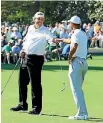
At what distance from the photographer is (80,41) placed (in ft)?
33.7

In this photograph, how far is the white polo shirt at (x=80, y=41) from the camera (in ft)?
33.6

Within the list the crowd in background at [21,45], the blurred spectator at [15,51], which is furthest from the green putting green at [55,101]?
the blurred spectator at [15,51]

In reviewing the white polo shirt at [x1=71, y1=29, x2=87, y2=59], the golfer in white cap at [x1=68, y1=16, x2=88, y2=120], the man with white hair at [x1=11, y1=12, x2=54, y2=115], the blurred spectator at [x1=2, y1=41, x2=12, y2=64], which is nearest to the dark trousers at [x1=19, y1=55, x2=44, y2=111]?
the man with white hair at [x1=11, y1=12, x2=54, y2=115]

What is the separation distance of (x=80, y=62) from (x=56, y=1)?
52141mm

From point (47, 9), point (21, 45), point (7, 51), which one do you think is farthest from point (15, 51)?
point (47, 9)

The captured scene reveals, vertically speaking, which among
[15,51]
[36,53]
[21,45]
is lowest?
[15,51]

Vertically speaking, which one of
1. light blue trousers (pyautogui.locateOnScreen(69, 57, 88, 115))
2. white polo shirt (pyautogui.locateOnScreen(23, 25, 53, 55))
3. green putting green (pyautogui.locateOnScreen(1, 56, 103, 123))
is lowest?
green putting green (pyautogui.locateOnScreen(1, 56, 103, 123))

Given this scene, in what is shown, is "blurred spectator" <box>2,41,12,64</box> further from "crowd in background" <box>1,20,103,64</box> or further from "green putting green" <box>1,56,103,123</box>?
"green putting green" <box>1,56,103,123</box>

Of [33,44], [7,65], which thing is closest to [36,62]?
[33,44]

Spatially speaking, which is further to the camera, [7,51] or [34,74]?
[7,51]

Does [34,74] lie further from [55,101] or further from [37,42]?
[55,101]

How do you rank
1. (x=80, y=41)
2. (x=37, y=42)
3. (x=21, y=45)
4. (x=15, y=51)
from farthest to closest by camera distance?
1. (x=21, y=45)
2. (x=15, y=51)
3. (x=37, y=42)
4. (x=80, y=41)

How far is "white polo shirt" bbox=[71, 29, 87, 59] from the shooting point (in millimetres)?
10227

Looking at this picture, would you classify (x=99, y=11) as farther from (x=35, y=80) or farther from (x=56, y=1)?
(x=35, y=80)
